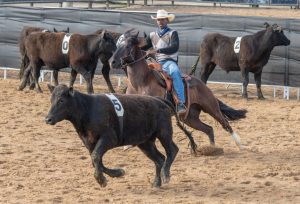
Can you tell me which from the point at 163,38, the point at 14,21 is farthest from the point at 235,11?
the point at 163,38

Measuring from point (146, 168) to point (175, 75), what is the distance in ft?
5.66

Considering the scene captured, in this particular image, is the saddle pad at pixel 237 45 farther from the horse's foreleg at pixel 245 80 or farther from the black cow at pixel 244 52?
the horse's foreleg at pixel 245 80

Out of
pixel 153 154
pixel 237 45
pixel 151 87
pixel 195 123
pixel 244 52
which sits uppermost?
pixel 151 87

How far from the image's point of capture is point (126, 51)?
10820 millimetres

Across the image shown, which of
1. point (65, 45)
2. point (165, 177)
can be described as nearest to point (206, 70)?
point (65, 45)

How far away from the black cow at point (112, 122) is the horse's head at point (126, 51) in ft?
5.71

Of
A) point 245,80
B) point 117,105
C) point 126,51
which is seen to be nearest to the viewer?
point 117,105

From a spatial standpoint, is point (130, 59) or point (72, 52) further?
point (72, 52)

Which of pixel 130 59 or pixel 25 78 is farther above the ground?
pixel 130 59

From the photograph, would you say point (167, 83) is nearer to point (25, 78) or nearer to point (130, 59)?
point (130, 59)

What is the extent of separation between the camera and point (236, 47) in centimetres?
1816

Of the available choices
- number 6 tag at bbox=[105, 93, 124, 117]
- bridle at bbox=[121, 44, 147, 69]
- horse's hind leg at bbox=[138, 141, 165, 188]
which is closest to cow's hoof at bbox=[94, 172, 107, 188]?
number 6 tag at bbox=[105, 93, 124, 117]

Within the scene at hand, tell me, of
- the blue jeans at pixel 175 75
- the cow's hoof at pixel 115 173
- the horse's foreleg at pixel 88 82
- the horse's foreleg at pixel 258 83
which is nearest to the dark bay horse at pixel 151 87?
the blue jeans at pixel 175 75

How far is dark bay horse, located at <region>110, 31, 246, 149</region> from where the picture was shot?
10.8 m
